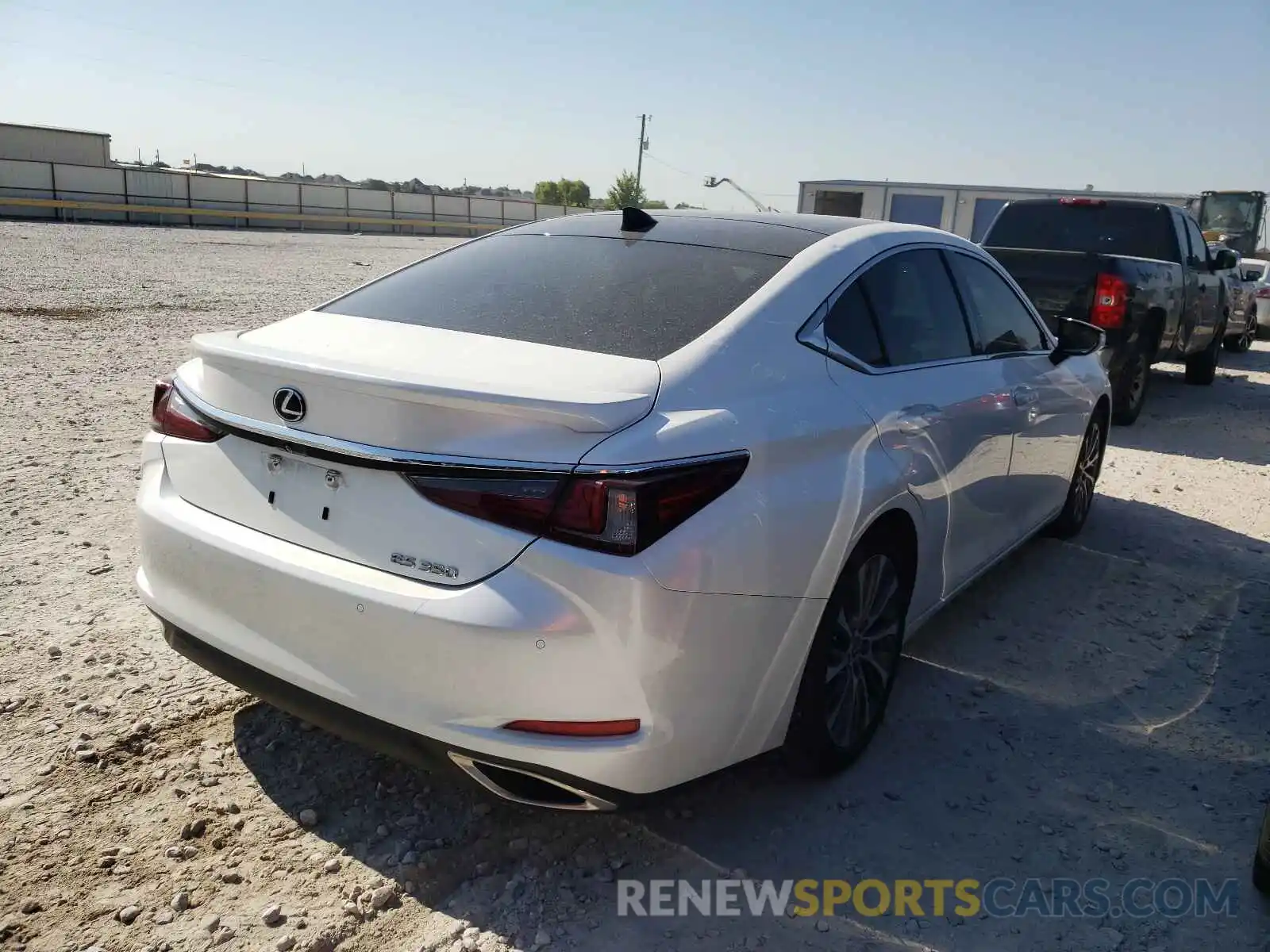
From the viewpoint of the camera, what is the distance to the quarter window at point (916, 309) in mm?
3467

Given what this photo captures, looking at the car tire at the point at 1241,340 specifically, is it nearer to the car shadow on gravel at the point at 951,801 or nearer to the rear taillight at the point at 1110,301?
the rear taillight at the point at 1110,301

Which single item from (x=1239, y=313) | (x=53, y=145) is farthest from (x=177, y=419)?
(x=53, y=145)

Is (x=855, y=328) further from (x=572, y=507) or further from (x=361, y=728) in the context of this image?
(x=361, y=728)

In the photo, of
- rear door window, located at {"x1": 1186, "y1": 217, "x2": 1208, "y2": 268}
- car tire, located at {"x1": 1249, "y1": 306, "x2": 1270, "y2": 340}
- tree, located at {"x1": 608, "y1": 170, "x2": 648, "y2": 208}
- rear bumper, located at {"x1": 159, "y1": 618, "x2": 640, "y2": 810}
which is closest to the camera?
rear bumper, located at {"x1": 159, "y1": 618, "x2": 640, "y2": 810}

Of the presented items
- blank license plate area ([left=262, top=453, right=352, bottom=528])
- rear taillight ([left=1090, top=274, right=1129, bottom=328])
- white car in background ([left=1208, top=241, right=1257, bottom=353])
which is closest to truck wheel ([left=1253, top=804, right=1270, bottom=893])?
blank license plate area ([left=262, top=453, right=352, bottom=528])

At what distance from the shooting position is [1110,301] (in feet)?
28.9

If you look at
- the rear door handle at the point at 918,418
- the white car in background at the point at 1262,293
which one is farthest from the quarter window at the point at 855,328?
the white car in background at the point at 1262,293

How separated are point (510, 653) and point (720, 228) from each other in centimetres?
193

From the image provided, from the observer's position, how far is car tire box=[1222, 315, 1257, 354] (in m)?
16.4

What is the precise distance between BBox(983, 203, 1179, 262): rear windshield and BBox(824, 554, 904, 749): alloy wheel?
7.74 metres

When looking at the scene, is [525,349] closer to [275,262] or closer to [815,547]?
[815,547]

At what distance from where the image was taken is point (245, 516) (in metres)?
2.67

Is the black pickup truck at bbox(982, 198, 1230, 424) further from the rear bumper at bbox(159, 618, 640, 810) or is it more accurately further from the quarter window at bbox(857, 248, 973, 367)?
the rear bumper at bbox(159, 618, 640, 810)

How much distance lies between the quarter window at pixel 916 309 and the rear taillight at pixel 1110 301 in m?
5.44
